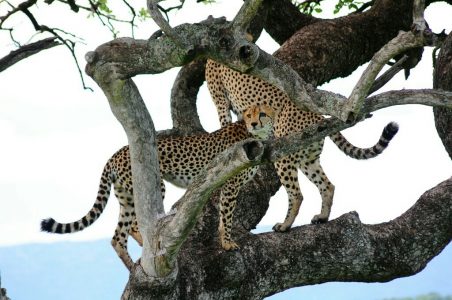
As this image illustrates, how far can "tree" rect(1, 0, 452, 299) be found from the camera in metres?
5.15

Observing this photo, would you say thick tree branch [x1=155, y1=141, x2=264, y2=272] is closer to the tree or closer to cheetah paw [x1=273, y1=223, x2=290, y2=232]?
the tree

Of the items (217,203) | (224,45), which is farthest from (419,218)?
(224,45)

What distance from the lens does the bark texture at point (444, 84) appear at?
24.3 feet

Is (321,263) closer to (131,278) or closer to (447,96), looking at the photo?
(131,278)

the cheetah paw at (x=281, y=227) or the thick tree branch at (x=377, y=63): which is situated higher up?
the thick tree branch at (x=377, y=63)

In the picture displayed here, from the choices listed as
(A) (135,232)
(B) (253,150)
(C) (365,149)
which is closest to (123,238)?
(A) (135,232)

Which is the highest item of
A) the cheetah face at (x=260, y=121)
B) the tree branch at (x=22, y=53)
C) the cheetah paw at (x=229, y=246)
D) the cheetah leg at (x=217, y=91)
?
the tree branch at (x=22, y=53)

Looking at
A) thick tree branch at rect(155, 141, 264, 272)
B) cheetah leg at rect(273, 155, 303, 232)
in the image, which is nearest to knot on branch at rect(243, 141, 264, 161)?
thick tree branch at rect(155, 141, 264, 272)

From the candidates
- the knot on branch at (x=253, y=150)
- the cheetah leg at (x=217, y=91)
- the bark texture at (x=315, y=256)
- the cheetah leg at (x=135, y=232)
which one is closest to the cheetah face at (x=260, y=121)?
the bark texture at (x=315, y=256)

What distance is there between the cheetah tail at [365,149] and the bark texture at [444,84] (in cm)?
52

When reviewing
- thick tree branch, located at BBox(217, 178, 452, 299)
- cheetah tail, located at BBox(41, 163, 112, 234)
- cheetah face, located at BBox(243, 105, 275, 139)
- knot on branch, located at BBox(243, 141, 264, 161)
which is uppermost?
cheetah face, located at BBox(243, 105, 275, 139)

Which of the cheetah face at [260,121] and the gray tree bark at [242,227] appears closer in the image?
the gray tree bark at [242,227]

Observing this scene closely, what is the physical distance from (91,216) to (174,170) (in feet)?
2.33

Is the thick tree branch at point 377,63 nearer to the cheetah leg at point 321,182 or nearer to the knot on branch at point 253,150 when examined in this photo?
the knot on branch at point 253,150
